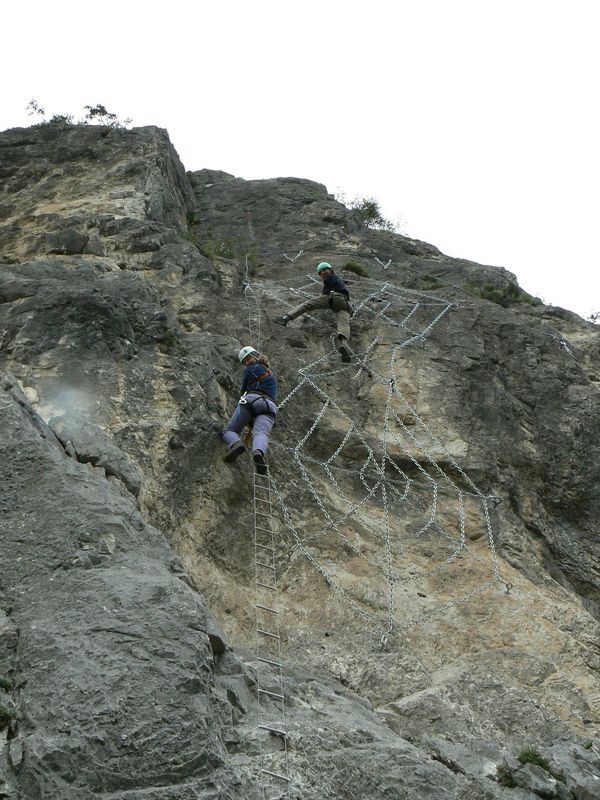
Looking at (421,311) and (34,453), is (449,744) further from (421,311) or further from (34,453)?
(421,311)

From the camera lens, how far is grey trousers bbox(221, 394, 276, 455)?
11.0 metres

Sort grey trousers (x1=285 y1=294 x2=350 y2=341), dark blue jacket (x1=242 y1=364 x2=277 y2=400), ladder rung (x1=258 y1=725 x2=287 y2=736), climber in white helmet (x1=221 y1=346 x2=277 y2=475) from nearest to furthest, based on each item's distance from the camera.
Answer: ladder rung (x1=258 y1=725 x2=287 y2=736)
climber in white helmet (x1=221 y1=346 x2=277 y2=475)
dark blue jacket (x1=242 y1=364 x2=277 y2=400)
grey trousers (x1=285 y1=294 x2=350 y2=341)

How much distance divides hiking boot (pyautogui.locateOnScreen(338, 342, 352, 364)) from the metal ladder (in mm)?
3524

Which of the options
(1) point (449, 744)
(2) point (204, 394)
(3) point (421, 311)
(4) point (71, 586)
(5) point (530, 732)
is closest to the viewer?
(4) point (71, 586)

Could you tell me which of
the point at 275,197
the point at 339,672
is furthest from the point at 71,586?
the point at 275,197

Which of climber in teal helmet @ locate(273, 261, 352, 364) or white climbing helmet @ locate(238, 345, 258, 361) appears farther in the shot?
climber in teal helmet @ locate(273, 261, 352, 364)

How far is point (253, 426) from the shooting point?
1146cm

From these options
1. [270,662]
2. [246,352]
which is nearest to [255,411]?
[246,352]

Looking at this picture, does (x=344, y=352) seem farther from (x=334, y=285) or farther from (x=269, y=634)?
(x=269, y=634)

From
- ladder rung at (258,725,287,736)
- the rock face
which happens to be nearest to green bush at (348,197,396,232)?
the rock face

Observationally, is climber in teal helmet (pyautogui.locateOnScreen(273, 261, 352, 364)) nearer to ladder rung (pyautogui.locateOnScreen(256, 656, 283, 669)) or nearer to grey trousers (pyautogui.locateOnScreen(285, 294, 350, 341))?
grey trousers (pyautogui.locateOnScreen(285, 294, 350, 341))

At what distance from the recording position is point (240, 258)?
58.2 feet

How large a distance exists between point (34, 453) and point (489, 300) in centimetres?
1112

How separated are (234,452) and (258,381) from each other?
4.45ft
